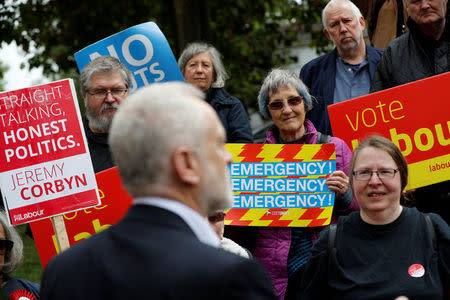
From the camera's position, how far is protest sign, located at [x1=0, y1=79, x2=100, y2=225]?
12.8 feet

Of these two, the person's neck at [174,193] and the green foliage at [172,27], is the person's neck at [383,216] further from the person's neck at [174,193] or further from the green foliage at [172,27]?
the green foliage at [172,27]

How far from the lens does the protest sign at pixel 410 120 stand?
4309mm

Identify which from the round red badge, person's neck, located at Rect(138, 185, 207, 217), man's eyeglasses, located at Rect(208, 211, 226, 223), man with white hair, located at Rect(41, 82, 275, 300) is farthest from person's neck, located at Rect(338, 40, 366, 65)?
person's neck, located at Rect(138, 185, 207, 217)

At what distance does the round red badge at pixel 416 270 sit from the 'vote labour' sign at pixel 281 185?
0.91 metres

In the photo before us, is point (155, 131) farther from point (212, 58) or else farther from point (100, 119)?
point (212, 58)

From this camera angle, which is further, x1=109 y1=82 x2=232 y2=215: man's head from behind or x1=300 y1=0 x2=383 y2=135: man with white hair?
x1=300 y1=0 x2=383 y2=135: man with white hair

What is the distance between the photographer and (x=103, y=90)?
4289 mm

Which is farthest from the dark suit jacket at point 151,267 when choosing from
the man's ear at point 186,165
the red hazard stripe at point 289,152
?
the red hazard stripe at point 289,152

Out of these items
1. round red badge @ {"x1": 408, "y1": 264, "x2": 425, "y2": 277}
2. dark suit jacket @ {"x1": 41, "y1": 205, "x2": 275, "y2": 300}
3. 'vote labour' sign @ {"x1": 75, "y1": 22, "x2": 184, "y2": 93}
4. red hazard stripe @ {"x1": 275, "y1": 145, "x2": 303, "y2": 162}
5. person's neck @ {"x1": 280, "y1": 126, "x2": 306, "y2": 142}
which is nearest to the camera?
dark suit jacket @ {"x1": 41, "y1": 205, "x2": 275, "y2": 300}

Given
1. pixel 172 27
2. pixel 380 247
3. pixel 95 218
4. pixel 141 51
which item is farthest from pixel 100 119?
pixel 172 27

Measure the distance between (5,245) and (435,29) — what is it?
3.03 meters

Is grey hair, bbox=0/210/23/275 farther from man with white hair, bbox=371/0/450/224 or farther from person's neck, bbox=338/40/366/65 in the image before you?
person's neck, bbox=338/40/366/65

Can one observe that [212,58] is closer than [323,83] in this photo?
No

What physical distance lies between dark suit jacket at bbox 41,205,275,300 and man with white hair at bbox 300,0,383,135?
11.3ft
